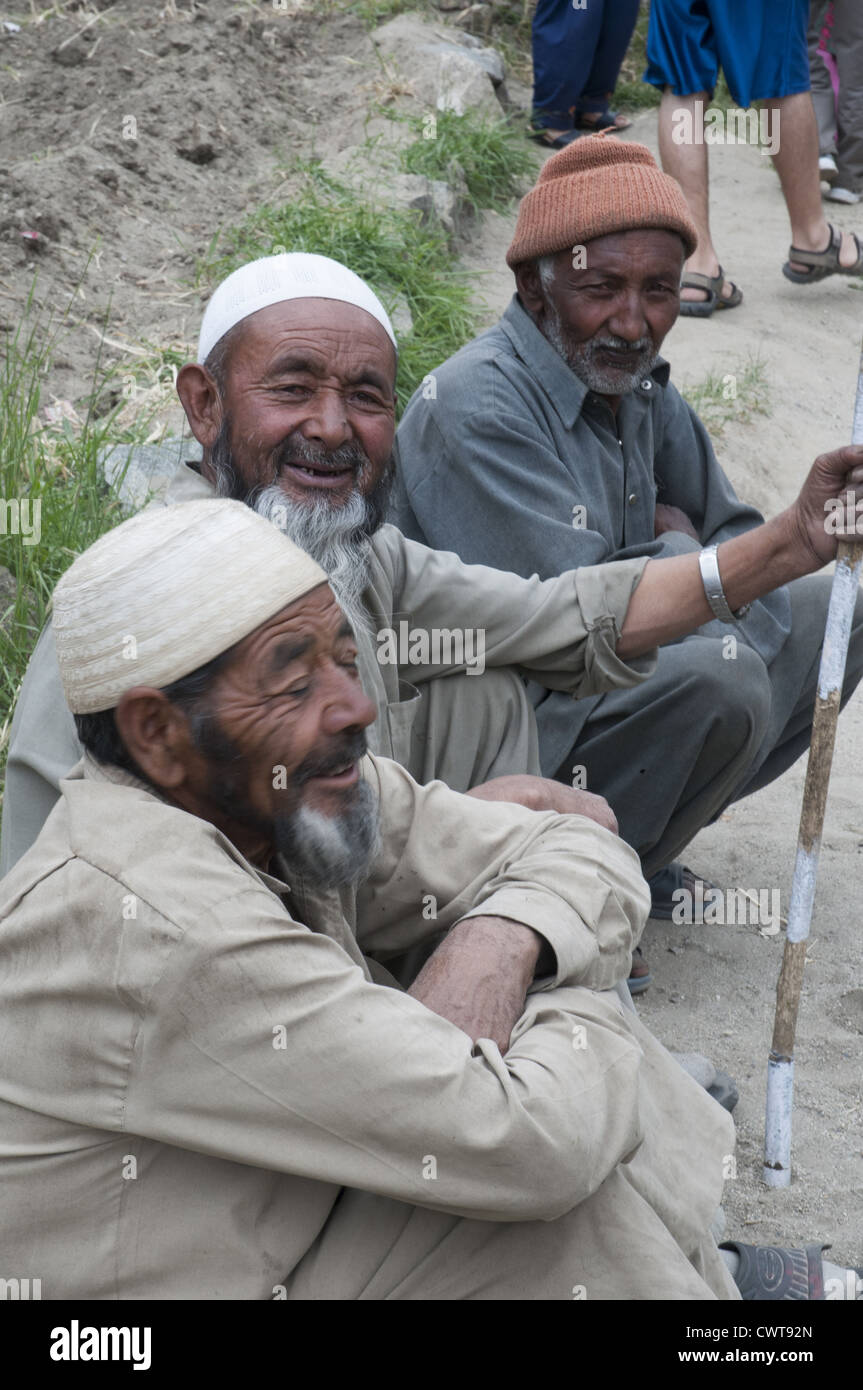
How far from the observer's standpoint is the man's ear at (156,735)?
1805mm

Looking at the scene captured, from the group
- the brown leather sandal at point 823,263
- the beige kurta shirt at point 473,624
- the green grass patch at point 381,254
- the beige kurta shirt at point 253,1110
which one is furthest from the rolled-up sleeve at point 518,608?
the brown leather sandal at point 823,263

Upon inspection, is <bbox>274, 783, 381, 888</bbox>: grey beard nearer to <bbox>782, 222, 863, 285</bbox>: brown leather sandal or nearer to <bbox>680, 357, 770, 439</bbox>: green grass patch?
<bbox>680, 357, 770, 439</bbox>: green grass patch

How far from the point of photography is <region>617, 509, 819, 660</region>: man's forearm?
2979 millimetres

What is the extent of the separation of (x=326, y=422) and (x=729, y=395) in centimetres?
399

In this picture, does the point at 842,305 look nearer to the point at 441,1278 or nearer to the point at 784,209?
the point at 784,209

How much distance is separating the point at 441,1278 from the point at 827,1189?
1445 millimetres

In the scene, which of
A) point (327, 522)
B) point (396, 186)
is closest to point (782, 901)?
point (327, 522)

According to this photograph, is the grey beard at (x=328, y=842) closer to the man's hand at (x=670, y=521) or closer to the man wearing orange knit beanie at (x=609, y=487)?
the man wearing orange knit beanie at (x=609, y=487)

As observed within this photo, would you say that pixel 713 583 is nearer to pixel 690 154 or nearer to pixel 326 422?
pixel 326 422

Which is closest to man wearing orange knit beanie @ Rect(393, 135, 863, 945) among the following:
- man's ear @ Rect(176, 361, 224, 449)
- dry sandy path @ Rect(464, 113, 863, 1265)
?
dry sandy path @ Rect(464, 113, 863, 1265)

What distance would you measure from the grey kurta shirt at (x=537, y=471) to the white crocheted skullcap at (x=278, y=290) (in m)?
0.56

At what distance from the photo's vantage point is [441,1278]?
1.82 metres

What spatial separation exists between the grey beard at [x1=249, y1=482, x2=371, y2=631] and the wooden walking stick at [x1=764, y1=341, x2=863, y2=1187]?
912 millimetres

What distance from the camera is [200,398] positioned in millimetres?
2910
